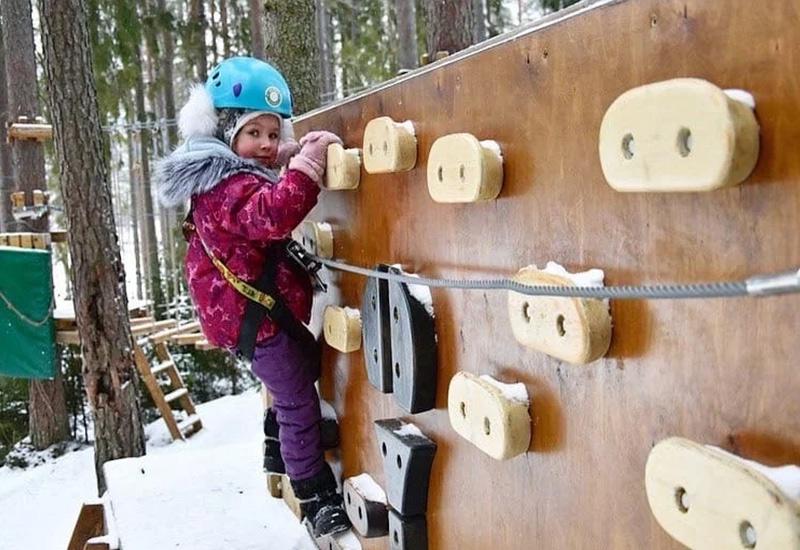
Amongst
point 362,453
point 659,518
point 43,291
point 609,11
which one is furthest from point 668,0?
point 43,291

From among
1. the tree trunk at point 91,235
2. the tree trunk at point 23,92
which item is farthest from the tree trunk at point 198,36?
the tree trunk at point 91,235

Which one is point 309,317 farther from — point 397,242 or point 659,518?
point 659,518

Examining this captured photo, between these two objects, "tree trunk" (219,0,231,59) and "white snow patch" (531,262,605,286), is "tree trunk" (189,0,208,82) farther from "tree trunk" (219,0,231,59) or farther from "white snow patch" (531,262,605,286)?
"white snow patch" (531,262,605,286)

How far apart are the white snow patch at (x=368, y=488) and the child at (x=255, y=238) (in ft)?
0.66

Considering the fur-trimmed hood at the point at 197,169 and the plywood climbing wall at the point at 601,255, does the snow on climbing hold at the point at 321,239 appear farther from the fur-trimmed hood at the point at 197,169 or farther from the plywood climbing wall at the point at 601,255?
the plywood climbing wall at the point at 601,255

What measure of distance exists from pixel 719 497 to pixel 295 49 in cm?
321

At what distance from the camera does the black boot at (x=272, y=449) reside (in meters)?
2.34

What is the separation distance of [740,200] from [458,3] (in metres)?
5.39

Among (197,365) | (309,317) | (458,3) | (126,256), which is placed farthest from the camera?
(126,256)

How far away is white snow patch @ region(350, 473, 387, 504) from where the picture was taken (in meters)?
1.76

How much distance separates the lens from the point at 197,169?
1.87 meters

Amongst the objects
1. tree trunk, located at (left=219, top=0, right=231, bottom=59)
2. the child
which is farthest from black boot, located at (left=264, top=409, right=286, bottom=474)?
tree trunk, located at (left=219, top=0, right=231, bottom=59)

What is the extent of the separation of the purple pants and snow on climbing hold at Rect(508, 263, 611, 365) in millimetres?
1118

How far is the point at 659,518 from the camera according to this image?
810 millimetres
